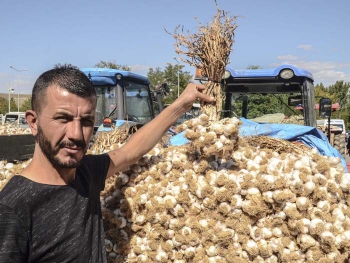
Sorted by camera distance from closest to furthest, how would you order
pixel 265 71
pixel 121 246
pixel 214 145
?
pixel 214 145 < pixel 121 246 < pixel 265 71

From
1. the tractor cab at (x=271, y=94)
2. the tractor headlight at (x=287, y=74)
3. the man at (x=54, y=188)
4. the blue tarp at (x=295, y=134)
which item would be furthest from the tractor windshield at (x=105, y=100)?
the man at (x=54, y=188)

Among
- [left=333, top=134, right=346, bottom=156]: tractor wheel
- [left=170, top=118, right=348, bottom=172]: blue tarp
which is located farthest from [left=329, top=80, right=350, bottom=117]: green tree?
[left=170, top=118, right=348, bottom=172]: blue tarp

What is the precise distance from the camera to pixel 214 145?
6.46 ft

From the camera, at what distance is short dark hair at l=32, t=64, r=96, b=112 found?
4.96 ft

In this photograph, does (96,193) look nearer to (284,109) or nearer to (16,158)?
(16,158)

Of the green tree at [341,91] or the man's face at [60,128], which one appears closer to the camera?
the man's face at [60,128]

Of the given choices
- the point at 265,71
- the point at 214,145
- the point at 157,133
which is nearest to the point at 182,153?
the point at 157,133

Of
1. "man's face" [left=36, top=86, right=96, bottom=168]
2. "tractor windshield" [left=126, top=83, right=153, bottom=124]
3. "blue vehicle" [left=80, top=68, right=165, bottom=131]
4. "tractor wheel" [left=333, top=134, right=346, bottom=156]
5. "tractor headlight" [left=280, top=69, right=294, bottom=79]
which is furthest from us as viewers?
"tractor wheel" [left=333, top=134, right=346, bottom=156]

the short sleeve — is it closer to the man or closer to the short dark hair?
the man

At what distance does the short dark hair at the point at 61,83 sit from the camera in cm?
151

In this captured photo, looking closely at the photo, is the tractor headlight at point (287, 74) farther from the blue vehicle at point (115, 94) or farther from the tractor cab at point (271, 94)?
the blue vehicle at point (115, 94)

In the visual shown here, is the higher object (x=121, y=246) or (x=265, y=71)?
(x=265, y=71)

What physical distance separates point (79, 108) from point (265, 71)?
3505 millimetres

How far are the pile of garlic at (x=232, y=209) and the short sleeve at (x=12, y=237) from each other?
827mm
